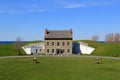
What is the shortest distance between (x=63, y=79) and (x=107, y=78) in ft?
22.1

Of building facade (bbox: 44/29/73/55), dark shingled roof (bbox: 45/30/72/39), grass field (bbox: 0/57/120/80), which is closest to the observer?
grass field (bbox: 0/57/120/80)

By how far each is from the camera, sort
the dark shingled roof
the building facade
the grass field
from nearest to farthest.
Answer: the grass field < the building facade < the dark shingled roof

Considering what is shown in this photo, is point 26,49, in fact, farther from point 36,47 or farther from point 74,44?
point 74,44

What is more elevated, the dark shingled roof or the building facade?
the dark shingled roof

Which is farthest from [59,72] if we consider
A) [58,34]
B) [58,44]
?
[58,34]

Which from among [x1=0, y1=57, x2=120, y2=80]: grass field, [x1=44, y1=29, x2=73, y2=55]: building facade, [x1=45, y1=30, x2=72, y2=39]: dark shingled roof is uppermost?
[x1=45, y1=30, x2=72, y2=39]: dark shingled roof

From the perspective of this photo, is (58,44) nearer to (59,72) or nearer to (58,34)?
(58,34)

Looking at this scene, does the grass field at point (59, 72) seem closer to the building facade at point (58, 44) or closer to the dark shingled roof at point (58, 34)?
the building facade at point (58, 44)

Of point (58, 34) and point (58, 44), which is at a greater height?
point (58, 34)

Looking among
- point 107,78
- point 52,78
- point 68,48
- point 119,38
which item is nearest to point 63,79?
point 52,78

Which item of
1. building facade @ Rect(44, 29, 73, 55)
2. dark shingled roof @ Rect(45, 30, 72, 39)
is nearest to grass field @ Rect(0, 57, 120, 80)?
building facade @ Rect(44, 29, 73, 55)

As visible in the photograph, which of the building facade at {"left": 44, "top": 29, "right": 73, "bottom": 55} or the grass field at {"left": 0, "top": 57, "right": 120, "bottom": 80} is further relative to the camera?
the building facade at {"left": 44, "top": 29, "right": 73, "bottom": 55}

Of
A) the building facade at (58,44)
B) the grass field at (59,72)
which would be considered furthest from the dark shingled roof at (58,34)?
the grass field at (59,72)

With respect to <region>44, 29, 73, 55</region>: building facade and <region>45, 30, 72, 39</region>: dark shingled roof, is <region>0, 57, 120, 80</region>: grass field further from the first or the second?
<region>45, 30, 72, 39</region>: dark shingled roof
